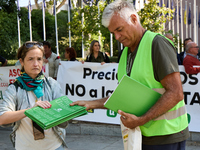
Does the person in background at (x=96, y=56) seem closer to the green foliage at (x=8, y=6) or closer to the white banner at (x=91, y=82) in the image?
the white banner at (x=91, y=82)

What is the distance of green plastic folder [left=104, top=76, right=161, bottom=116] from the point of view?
2117mm

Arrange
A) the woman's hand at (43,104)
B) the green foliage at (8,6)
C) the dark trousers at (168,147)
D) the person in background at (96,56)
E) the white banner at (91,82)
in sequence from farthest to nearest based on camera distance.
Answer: the green foliage at (8,6), the person in background at (96,56), the white banner at (91,82), the woman's hand at (43,104), the dark trousers at (168,147)

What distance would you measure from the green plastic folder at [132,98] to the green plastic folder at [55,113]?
0.38m

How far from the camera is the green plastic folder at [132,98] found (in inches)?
83.4

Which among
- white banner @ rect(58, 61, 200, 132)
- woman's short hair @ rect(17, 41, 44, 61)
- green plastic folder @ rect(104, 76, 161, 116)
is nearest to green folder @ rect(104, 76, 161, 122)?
green plastic folder @ rect(104, 76, 161, 116)

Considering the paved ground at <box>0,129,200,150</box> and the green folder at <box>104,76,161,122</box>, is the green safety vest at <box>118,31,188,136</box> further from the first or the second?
the paved ground at <box>0,129,200,150</box>

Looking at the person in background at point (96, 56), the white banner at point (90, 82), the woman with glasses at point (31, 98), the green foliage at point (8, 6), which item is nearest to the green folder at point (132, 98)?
the woman with glasses at point (31, 98)

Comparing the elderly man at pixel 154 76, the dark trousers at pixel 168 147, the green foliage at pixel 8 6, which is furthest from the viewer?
the green foliage at pixel 8 6

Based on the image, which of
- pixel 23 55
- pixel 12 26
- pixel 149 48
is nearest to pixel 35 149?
pixel 23 55

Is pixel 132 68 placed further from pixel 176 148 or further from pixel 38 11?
pixel 38 11

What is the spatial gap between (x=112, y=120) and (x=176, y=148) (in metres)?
4.56

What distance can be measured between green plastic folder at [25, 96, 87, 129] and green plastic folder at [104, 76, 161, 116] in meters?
0.38

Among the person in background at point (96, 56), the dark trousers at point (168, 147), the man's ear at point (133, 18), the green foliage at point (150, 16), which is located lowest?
the dark trousers at point (168, 147)

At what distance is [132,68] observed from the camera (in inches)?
90.2
